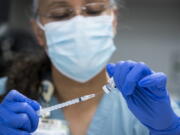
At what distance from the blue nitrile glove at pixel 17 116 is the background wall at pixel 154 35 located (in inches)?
73.7

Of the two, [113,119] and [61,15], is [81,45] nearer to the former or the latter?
[61,15]

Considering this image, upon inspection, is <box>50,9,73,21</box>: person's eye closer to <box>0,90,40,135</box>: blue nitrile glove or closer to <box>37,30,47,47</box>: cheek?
<box>37,30,47,47</box>: cheek

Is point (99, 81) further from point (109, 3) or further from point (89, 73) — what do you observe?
point (109, 3)

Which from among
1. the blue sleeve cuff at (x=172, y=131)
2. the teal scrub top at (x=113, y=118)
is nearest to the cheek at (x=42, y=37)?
the teal scrub top at (x=113, y=118)

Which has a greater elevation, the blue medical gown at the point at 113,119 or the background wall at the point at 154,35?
the blue medical gown at the point at 113,119

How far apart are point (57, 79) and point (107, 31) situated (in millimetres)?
268

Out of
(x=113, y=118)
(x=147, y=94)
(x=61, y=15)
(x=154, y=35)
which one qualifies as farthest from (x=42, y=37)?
(x=154, y=35)

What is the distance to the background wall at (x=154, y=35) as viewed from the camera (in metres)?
2.78

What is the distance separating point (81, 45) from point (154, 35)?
1690mm

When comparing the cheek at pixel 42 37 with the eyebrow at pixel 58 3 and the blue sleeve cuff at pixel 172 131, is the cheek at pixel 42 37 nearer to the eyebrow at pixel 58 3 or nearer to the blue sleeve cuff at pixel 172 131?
the eyebrow at pixel 58 3

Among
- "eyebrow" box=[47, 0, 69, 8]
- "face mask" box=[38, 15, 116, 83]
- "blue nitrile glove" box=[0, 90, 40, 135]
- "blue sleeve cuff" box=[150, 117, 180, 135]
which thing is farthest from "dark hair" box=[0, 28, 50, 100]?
"blue sleeve cuff" box=[150, 117, 180, 135]

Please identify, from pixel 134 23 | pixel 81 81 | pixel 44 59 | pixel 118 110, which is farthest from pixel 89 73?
pixel 134 23

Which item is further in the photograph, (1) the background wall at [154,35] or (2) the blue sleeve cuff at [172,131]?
(1) the background wall at [154,35]

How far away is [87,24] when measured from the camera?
1.25 meters
